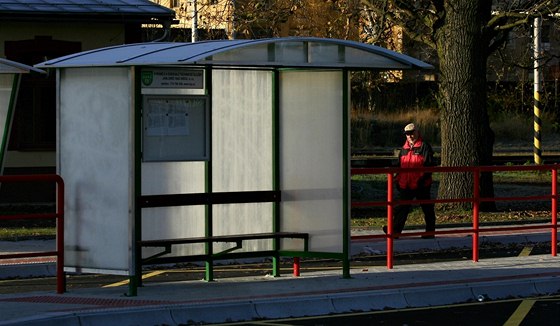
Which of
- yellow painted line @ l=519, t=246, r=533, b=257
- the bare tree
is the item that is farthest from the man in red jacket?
the bare tree

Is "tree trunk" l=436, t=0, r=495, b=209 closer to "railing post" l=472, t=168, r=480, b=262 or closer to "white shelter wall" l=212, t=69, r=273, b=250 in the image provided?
"railing post" l=472, t=168, r=480, b=262

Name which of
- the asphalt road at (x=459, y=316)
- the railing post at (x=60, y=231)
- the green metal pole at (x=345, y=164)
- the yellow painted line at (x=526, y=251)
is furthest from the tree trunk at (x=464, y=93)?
the railing post at (x=60, y=231)

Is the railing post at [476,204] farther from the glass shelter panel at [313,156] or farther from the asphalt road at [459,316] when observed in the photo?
the asphalt road at [459,316]

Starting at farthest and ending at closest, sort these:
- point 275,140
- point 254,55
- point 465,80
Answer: point 465,80 → point 275,140 → point 254,55

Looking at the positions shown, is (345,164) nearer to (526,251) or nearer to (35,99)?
(526,251)

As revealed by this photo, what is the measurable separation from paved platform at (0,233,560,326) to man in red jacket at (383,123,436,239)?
3.00m

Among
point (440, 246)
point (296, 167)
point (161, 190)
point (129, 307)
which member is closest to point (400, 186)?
point (440, 246)

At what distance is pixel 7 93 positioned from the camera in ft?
48.1

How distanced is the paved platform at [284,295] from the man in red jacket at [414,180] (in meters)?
3.00

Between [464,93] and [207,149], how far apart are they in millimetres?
11355

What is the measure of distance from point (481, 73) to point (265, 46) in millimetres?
11983

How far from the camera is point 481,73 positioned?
945 inches

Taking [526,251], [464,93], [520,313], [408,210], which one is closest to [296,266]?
[520,313]

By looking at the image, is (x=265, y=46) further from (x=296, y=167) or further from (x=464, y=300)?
(x=464, y=300)
